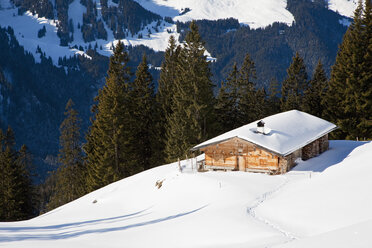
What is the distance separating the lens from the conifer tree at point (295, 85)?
51.0 metres

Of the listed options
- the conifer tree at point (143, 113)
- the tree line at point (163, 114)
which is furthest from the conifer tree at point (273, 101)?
the conifer tree at point (143, 113)

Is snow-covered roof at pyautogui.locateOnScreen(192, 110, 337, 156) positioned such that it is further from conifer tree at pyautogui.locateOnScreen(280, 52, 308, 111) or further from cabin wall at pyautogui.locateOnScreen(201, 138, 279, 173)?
conifer tree at pyautogui.locateOnScreen(280, 52, 308, 111)

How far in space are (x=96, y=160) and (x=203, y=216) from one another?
80.4 feet

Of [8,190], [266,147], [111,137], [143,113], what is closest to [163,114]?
[143,113]

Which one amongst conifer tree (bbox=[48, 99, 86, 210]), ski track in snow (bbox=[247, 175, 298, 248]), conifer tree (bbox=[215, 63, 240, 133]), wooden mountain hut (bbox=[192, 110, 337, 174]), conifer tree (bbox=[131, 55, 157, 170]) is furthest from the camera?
conifer tree (bbox=[215, 63, 240, 133])

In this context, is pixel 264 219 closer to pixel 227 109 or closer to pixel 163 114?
pixel 163 114

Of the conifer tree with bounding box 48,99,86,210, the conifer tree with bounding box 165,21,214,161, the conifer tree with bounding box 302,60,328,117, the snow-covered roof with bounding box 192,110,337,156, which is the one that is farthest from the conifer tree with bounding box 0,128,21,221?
the conifer tree with bounding box 302,60,328,117

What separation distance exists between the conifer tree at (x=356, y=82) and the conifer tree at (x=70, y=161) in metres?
30.9

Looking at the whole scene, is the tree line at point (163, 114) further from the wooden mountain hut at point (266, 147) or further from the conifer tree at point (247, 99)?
the wooden mountain hut at point (266, 147)

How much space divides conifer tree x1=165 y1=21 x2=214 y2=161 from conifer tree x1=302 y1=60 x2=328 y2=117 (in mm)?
18061

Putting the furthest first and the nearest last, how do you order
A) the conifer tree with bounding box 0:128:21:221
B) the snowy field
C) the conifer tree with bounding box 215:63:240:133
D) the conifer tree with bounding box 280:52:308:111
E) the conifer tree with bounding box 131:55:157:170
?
1. the conifer tree with bounding box 280:52:308:111
2. the conifer tree with bounding box 215:63:240:133
3. the conifer tree with bounding box 131:55:157:170
4. the conifer tree with bounding box 0:128:21:221
5. the snowy field

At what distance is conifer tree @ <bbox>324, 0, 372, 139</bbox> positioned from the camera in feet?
124

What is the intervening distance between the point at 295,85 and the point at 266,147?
28.0m

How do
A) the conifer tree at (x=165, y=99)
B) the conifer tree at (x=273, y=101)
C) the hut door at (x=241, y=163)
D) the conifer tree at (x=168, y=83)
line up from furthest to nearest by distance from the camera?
the conifer tree at (x=273, y=101) < the conifer tree at (x=168, y=83) < the conifer tree at (x=165, y=99) < the hut door at (x=241, y=163)
